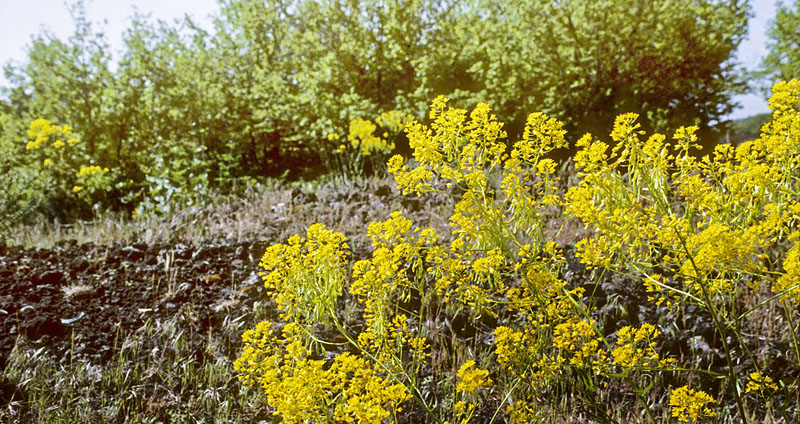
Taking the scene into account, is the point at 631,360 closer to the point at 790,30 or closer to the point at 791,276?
the point at 791,276

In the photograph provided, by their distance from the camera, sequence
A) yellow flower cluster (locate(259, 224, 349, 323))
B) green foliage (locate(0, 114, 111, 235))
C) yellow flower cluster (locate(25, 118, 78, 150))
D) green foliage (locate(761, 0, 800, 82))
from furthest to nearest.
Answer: green foliage (locate(761, 0, 800, 82))
yellow flower cluster (locate(25, 118, 78, 150))
green foliage (locate(0, 114, 111, 235))
yellow flower cluster (locate(259, 224, 349, 323))

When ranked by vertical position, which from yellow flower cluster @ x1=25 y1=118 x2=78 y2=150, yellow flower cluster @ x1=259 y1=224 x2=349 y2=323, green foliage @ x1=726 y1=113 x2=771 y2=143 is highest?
yellow flower cluster @ x1=25 y1=118 x2=78 y2=150

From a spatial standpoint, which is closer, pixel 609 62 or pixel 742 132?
pixel 609 62

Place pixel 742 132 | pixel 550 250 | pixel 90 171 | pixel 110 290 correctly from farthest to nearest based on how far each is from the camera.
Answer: pixel 742 132, pixel 90 171, pixel 110 290, pixel 550 250

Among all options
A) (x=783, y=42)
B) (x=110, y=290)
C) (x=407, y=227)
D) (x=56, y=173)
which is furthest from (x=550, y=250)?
(x=783, y=42)

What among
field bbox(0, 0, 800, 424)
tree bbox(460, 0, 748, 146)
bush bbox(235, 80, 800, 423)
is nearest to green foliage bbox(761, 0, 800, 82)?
field bbox(0, 0, 800, 424)

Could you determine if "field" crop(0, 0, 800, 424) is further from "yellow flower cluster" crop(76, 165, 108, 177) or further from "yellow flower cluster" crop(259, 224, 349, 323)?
"yellow flower cluster" crop(76, 165, 108, 177)

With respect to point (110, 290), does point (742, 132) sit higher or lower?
higher

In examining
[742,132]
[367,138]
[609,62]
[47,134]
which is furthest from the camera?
[742,132]

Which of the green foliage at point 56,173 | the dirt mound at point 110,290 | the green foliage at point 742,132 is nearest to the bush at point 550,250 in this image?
the dirt mound at point 110,290

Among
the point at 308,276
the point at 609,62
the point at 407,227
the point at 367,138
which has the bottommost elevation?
the point at 308,276

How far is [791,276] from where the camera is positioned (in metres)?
1.78

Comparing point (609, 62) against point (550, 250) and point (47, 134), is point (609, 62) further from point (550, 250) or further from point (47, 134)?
point (47, 134)

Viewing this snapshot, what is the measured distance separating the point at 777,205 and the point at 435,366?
5.61ft
